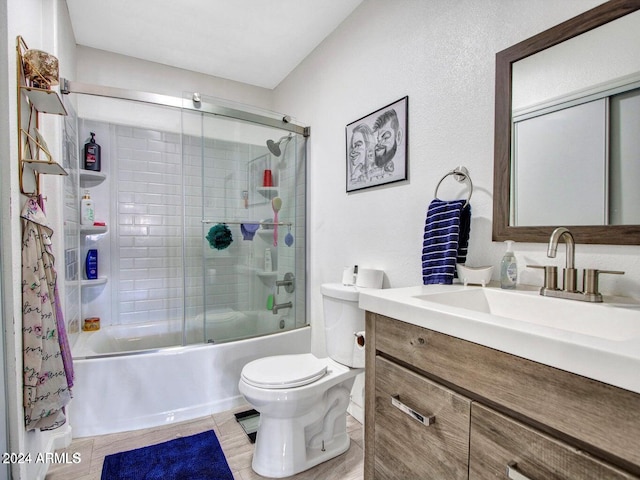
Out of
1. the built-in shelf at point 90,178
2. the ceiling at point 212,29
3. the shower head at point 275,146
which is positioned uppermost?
the ceiling at point 212,29

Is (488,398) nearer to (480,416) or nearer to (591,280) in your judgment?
(480,416)

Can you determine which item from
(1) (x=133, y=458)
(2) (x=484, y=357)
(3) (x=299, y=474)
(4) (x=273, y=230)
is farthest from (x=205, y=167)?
(2) (x=484, y=357)

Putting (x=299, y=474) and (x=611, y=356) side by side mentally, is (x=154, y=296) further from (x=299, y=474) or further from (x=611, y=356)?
(x=611, y=356)

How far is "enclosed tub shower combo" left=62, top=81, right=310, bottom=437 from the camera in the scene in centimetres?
204

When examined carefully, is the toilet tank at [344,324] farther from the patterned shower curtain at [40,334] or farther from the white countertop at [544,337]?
the patterned shower curtain at [40,334]

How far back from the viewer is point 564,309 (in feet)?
3.23

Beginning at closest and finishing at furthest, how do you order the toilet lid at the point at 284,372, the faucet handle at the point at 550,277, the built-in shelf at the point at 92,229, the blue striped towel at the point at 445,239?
1. the faucet handle at the point at 550,277
2. the blue striped towel at the point at 445,239
3. the toilet lid at the point at 284,372
4. the built-in shelf at the point at 92,229

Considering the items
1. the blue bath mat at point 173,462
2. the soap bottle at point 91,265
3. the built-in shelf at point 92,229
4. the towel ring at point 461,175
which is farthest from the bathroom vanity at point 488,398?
the soap bottle at point 91,265

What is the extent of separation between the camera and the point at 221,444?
183 cm

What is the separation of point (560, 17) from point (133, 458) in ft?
8.63

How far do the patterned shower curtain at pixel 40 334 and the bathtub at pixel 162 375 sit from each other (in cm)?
57

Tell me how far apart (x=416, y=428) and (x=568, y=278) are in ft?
2.10

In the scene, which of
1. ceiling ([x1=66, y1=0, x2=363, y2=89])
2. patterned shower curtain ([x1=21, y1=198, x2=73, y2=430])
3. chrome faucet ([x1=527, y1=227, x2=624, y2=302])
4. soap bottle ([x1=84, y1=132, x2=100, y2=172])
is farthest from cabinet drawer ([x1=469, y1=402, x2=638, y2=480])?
soap bottle ([x1=84, y1=132, x2=100, y2=172])

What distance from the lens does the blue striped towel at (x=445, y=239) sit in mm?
1352
